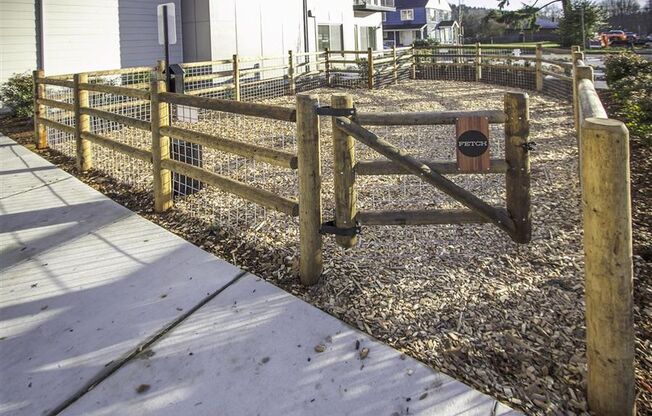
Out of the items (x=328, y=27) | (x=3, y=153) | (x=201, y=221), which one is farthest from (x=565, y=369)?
(x=328, y=27)

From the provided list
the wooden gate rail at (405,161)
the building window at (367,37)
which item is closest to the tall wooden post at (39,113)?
the wooden gate rail at (405,161)

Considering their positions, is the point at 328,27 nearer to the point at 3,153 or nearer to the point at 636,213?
the point at 3,153

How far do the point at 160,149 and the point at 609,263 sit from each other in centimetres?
420

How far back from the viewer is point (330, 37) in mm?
20797

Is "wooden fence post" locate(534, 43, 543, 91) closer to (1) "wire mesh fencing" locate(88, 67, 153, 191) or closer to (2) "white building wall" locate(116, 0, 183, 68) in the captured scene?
(2) "white building wall" locate(116, 0, 183, 68)

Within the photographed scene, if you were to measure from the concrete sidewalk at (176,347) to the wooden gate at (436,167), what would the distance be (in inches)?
33.5

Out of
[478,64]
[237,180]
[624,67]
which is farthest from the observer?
[478,64]

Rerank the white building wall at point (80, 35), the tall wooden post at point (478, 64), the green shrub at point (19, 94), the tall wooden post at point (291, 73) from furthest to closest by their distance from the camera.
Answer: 1. the tall wooden post at point (478, 64)
2. the tall wooden post at point (291, 73)
3. the white building wall at point (80, 35)
4. the green shrub at point (19, 94)

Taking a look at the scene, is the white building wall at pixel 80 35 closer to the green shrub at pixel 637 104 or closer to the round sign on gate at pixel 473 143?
the round sign on gate at pixel 473 143

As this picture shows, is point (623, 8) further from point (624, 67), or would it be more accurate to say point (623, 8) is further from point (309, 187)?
point (309, 187)

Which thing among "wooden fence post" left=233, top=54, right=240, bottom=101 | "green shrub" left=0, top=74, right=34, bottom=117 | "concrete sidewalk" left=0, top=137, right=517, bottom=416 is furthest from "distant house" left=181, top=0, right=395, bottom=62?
"concrete sidewalk" left=0, top=137, right=517, bottom=416

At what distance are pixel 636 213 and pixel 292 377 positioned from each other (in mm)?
3697

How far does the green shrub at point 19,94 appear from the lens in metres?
10.8

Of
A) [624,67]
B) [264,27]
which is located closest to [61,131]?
[264,27]
